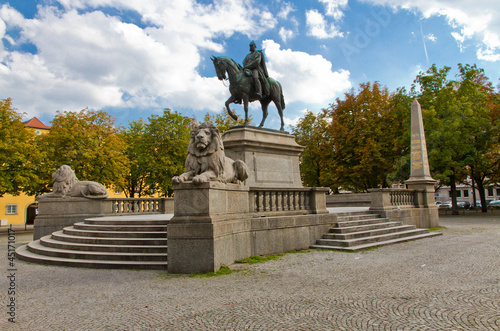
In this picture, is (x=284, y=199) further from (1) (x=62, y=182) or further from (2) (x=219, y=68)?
(1) (x=62, y=182)

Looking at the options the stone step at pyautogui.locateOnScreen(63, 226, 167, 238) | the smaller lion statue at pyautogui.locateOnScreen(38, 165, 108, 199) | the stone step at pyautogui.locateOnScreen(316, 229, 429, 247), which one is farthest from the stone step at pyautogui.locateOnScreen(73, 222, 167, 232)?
the stone step at pyautogui.locateOnScreen(316, 229, 429, 247)

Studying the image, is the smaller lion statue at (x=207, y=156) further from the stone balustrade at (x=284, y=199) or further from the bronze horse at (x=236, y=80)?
the bronze horse at (x=236, y=80)

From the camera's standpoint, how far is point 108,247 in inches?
386

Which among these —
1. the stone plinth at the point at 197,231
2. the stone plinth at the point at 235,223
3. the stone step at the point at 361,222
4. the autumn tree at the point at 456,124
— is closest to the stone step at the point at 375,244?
the stone plinth at the point at 235,223

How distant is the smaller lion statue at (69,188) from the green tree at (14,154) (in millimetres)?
12427

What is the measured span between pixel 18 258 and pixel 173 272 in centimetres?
547

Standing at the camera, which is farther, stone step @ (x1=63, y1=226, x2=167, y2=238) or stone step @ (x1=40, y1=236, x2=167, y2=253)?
stone step @ (x1=63, y1=226, x2=167, y2=238)

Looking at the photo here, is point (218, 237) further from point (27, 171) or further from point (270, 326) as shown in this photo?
point (27, 171)

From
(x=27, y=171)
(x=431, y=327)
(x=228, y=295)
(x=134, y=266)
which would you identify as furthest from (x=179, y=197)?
(x=27, y=171)

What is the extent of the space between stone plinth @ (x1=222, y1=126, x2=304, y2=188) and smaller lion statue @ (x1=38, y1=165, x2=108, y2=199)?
548cm

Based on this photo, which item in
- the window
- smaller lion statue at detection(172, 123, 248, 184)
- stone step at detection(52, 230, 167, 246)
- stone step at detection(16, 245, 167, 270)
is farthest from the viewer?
the window

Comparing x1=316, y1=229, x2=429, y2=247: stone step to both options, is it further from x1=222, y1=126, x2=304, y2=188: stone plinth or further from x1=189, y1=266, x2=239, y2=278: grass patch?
x1=189, y1=266, x2=239, y2=278: grass patch

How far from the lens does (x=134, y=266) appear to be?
8.63 metres

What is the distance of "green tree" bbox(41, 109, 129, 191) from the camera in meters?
29.3
